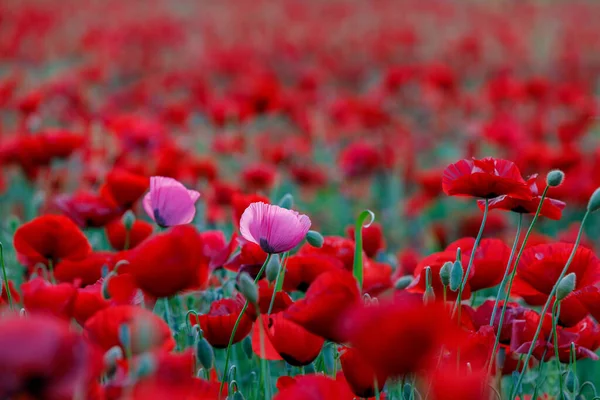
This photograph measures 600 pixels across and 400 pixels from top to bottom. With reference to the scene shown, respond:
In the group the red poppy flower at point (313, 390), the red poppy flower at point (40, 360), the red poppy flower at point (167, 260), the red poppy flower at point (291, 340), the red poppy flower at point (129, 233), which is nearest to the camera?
the red poppy flower at point (40, 360)

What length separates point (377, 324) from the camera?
0.63 meters

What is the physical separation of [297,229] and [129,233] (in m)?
0.55

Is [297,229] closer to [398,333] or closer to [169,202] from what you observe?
[169,202]

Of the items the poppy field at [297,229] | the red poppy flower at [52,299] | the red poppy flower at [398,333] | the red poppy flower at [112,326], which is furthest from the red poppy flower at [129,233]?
the red poppy flower at [398,333]

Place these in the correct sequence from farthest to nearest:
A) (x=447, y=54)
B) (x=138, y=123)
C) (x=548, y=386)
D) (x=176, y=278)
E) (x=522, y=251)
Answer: (x=447, y=54)
(x=138, y=123)
(x=548, y=386)
(x=522, y=251)
(x=176, y=278)

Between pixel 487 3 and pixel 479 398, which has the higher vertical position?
pixel 479 398

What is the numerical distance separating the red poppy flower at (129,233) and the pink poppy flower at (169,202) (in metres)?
0.27

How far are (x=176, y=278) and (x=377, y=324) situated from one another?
32cm

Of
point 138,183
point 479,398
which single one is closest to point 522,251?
point 479,398

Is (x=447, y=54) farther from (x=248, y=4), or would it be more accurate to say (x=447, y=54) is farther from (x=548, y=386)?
(x=548, y=386)

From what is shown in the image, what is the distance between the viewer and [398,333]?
0.62 m

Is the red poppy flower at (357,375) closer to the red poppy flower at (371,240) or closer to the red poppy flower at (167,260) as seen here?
the red poppy flower at (167,260)

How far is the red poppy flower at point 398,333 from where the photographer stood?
0.62 meters

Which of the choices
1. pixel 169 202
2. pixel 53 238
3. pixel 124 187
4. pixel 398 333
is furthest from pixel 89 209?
pixel 398 333
